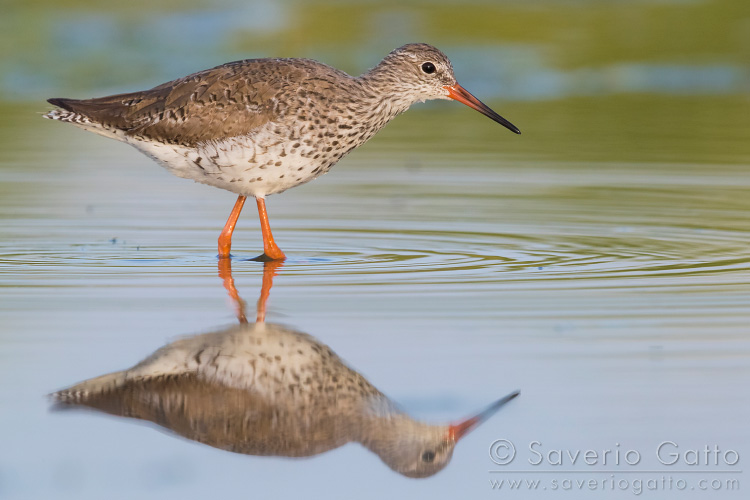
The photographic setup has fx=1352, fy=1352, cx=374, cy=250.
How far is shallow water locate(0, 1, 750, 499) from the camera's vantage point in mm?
5348

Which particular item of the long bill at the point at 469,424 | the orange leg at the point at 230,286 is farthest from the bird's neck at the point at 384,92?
the long bill at the point at 469,424

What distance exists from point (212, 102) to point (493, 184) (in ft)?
12.4

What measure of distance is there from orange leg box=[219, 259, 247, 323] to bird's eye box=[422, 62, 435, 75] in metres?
2.16

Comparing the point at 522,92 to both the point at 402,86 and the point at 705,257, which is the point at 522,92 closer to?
the point at 402,86

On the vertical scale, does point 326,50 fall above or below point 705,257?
above

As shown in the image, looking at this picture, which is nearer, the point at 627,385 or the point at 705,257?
the point at 627,385

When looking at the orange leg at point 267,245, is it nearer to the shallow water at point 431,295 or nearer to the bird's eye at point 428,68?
the shallow water at point 431,295

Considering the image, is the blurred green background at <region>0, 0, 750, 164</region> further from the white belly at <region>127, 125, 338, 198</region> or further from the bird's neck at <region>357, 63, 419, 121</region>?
the white belly at <region>127, 125, 338, 198</region>

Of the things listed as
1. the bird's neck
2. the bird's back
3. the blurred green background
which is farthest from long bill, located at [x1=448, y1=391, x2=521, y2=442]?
the blurred green background

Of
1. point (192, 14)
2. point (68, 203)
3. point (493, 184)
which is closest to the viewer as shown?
point (68, 203)

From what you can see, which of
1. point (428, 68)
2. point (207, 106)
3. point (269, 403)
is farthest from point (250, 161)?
point (269, 403)

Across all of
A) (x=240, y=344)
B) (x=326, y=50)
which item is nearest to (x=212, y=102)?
(x=240, y=344)

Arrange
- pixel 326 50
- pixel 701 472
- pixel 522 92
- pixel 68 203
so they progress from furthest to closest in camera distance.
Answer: pixel 326 50 < pixel 522 92 < pixel 68 203 < pixel 701 472

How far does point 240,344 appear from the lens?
670cm
